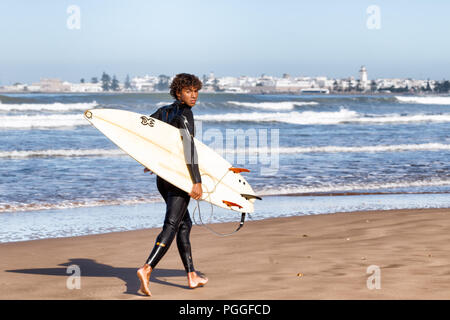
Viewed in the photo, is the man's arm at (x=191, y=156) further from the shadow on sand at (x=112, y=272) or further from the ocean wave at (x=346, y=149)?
the ocean wave at (x=346, y=149)

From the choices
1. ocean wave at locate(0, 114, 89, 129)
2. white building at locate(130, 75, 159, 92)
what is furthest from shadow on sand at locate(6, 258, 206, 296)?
white building at locate(130, 75, 159, 92)

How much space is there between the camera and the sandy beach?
14.7 feet

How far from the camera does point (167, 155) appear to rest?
15.0 ft

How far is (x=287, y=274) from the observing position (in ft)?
16.3

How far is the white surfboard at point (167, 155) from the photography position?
4.46 meters

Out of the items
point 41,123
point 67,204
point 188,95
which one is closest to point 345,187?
point 67,204

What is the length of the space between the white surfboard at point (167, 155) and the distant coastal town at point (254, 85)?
222 ft

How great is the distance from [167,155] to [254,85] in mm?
118669

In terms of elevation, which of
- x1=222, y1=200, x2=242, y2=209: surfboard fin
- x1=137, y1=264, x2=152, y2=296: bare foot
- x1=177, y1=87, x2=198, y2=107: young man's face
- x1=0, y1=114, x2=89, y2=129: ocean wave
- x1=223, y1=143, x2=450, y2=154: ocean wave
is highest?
x1=177, y1=87, x2=198, y2=107: young man's face

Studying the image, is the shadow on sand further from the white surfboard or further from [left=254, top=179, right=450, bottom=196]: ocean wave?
[left=254, top=179, right=450, bottom=196]: ocean wave

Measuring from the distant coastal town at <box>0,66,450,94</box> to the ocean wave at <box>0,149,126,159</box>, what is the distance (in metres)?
56.1

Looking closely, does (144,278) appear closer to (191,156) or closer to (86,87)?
(191,156)
